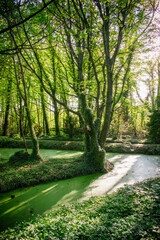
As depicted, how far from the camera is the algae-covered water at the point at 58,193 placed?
9.35 feet

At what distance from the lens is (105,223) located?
2047mm

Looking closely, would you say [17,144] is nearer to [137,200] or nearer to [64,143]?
[64,143]

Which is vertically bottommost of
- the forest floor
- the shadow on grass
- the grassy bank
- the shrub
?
the shadow on grass

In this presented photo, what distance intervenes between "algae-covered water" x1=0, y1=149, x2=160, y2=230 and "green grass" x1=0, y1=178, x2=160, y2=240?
0.47 metres

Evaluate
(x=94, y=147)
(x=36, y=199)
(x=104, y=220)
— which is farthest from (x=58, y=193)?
(x=94, y=147)

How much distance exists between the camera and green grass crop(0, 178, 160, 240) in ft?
5.91

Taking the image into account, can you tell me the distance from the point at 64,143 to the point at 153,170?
595 cm

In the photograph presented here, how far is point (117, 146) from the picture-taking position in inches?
337

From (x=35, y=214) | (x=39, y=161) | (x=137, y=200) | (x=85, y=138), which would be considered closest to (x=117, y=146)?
(x=85, y=138)

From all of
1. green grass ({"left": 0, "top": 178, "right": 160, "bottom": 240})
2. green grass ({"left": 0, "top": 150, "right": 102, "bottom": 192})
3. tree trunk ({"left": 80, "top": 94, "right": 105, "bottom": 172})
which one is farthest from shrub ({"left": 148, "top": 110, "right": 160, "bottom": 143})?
green grass ({"left": 0, "top": 178, "right": 160, "bottom": 240})

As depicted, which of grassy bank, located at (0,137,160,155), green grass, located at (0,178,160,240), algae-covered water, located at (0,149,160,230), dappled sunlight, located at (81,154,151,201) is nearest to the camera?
green grass, located at (0,178,160,240)

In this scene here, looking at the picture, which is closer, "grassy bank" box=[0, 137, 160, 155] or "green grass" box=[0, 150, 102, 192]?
"green grass" box=[0, 150, 102, 192]

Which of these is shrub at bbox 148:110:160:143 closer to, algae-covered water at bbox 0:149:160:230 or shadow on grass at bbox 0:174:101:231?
algae-covered water at bbox 0:149:160:230

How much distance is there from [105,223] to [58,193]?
186cm
